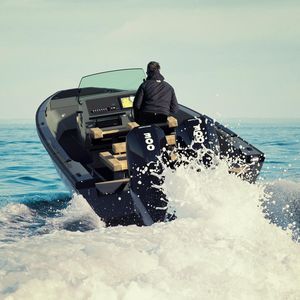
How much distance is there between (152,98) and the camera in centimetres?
701

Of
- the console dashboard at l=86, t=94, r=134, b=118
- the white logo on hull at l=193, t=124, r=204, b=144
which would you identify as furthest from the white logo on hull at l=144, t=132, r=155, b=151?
the console dashboard at l=86, t=94, r=134, b=118

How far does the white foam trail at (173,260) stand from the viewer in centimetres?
370

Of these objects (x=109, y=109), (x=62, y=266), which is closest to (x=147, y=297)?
(x=62, y=266)

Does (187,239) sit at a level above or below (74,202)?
above

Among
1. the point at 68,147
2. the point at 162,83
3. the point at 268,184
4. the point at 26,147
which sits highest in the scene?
the point at 162,83

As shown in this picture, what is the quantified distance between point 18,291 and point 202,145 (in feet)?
9.71

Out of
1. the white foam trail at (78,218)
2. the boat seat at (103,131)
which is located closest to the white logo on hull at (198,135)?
the white foam trail at (78,218)

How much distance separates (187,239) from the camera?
4453 mm

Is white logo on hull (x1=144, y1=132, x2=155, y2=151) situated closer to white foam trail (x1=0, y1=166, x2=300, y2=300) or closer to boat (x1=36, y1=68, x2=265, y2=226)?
boat (x1=36, y1=68, x2=265, y2=226)

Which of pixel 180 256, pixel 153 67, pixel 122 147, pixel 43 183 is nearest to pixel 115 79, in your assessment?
pixel 122 147

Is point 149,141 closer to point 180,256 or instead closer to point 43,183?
point 180,256

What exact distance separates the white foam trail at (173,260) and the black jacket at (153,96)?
205 cm

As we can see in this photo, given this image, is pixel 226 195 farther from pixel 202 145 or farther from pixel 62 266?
pixel 62 266

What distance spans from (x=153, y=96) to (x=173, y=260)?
3.15 metres
